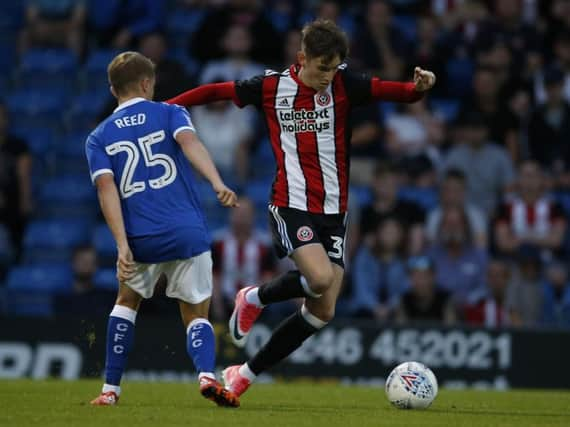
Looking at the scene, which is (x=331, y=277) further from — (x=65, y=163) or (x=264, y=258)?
(x=65, y=163)

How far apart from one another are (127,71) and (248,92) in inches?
37.8

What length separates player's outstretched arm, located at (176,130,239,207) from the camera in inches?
277

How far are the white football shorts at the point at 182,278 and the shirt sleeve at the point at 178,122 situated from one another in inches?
28.2

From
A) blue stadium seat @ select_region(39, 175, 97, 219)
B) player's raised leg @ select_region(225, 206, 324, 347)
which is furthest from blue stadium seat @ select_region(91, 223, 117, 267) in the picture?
player's raised leg @ select_region(225, 206, 324, 347)

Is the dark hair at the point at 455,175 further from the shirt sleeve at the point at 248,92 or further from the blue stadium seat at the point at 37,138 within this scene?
the shirt sleeve at the point at 248,92

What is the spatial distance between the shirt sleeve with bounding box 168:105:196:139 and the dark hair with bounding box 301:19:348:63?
87 centimetres

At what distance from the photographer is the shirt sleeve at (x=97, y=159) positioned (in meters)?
7.44

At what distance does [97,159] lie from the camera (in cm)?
746

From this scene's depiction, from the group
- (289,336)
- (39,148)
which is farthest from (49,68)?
(289,336)

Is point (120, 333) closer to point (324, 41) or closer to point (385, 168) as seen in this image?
point (324, 41)

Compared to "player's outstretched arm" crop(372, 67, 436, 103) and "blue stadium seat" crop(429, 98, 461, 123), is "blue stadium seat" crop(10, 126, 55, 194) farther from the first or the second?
"player's outstretched arm" crop(372, 67, 436, 103)

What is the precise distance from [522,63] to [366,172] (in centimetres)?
229

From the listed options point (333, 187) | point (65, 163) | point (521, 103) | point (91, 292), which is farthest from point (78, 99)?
point (333, 187)

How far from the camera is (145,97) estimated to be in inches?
305
